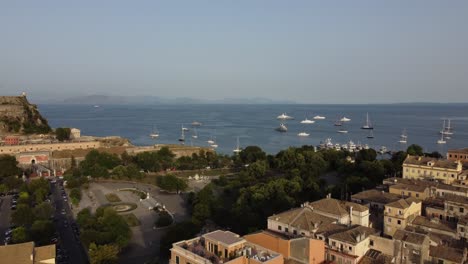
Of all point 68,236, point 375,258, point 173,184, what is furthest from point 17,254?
point 173,184

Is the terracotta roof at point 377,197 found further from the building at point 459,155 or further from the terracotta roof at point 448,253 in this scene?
the building at point 459,155

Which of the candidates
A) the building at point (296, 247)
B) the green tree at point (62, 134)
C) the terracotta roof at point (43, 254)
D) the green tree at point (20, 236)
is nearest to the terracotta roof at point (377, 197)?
the building at point (296, 247)

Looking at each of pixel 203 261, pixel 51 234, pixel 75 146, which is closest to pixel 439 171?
pixel 203 261

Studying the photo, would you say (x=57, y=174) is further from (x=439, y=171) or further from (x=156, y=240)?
(x=439, y=171)

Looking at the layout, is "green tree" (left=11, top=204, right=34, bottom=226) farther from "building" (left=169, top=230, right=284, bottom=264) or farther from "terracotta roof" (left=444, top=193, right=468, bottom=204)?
"terracotta roof" (left=444, top=193, right=468, bottom=204)

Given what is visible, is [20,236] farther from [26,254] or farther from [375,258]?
[375,258]
